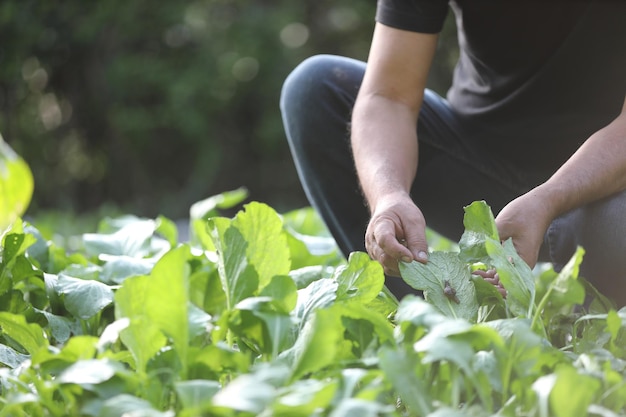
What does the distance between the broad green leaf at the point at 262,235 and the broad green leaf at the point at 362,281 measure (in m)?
0.10

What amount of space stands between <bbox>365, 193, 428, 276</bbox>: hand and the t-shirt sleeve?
46cm

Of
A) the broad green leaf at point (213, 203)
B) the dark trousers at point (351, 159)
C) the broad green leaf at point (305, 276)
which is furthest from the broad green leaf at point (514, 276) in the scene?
the broad green leaf at point (213, 203)

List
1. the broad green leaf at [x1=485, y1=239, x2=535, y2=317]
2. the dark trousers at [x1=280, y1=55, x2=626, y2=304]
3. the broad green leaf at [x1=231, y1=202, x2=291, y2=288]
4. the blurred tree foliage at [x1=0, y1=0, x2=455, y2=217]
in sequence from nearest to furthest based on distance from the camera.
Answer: the broad green leaf at [x1=485, y1=239, x2=535, y2=317], the broad green leaf at [x1=231, y1=202, x2=291, y2=288], the dark trousers at [x1=280, y1=55, x2=626, y2=304], the blurred tree foliage at [x1=0, y1=0, x2=455, y2=217]

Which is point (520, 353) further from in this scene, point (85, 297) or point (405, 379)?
point (85, 297)

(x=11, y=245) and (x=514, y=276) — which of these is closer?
(x=514, y=276)

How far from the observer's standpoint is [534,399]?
871mm

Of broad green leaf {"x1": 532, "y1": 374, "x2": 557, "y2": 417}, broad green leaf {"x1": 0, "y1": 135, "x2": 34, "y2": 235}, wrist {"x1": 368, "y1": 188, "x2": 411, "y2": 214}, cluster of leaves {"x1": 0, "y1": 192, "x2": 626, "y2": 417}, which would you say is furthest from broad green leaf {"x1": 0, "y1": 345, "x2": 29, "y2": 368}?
broad green leaf {"x1": 532, "y1": 374, "x2": 557, "y2": 417}

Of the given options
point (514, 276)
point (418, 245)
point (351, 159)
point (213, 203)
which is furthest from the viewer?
point (213, 203)

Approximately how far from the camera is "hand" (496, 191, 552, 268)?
3.97 ft

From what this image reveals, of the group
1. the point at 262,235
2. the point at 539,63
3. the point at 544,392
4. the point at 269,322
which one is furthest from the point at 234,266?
the point at 539,63

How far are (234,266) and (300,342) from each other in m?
0.20

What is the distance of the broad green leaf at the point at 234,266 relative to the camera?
3.75ft

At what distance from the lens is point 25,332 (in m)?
1.13

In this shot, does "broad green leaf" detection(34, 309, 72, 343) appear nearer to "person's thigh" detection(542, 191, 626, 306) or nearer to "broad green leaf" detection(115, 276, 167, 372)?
"broad green leaf" detection(115, 276, 167, 372)
